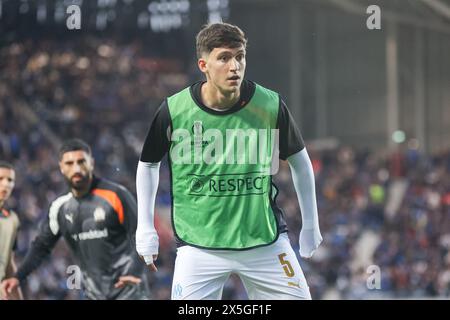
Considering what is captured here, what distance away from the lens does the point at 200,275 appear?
6785 mm

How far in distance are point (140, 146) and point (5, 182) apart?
305 inches

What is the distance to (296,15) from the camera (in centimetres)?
2166

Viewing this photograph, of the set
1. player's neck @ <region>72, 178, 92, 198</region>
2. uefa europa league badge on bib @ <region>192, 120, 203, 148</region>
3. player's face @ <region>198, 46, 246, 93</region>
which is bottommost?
player's neck @ <region>72, 178, 92, 198</region>

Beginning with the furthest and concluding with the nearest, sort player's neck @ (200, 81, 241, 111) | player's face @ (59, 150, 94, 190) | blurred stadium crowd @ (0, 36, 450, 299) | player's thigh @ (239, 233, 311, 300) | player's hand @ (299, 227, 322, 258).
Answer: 1. blurred stadium crowd @ (0, 36, 450, 299)
2. player's face @ (59, 150, 94, 190)
3. player's hand @ (299, 227, 322, 258)
4. player's neck @ (200, 81, 241, 111)
5. player's thigh @ (239, 233, 311, 300)

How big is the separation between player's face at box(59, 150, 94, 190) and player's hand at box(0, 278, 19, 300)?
41.4 inches

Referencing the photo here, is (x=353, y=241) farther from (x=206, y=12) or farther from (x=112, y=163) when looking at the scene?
(x=206, y=12)

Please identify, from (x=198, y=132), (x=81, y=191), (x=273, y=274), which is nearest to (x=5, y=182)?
(x=81, y=191)

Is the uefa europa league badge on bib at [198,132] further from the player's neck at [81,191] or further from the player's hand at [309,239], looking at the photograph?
the player's neck at [81,191]

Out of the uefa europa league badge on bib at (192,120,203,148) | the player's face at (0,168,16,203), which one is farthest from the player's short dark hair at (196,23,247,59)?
the player's face at (0,168,16,203)

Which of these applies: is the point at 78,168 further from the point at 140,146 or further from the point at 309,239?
the point at 140,146

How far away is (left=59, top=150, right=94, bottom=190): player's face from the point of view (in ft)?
28.0

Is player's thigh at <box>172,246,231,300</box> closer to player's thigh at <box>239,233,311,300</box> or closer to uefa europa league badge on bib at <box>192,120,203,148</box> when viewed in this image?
player's thigh at <box>239,233,311,300</box>

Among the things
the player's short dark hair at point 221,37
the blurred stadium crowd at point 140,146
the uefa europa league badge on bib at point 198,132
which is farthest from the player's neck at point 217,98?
the blurred stadium crowd at point 140,146
